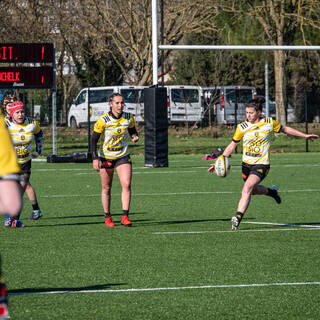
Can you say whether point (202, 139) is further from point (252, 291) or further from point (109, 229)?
point (252, 291)

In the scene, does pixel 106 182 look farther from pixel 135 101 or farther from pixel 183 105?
pixel 183 105

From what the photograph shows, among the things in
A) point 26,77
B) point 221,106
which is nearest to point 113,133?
point 26,77

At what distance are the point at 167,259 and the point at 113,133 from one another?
300 cm

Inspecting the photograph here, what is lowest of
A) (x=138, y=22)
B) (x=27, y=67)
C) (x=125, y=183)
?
(x=125, y=183)

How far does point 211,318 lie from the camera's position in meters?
6.00

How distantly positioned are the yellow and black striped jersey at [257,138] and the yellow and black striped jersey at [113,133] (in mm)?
1538

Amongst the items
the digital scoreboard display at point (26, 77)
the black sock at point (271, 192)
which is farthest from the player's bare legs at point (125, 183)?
the digital scoreboard display at point (26, 77)

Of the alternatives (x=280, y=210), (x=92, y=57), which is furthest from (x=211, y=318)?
(x=92, y=57)

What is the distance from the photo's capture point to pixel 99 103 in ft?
116

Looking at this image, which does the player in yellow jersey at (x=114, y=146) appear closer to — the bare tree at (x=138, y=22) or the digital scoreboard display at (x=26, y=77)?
the digital scoreboard display at (x=26, y=77)

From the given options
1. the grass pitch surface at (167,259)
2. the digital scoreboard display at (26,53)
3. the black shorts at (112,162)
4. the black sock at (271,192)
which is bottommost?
the grass pitch surface at (167,259)

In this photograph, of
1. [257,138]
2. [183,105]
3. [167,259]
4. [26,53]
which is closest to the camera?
[167,259]

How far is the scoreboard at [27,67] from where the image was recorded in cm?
2425

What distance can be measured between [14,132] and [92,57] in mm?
34426
